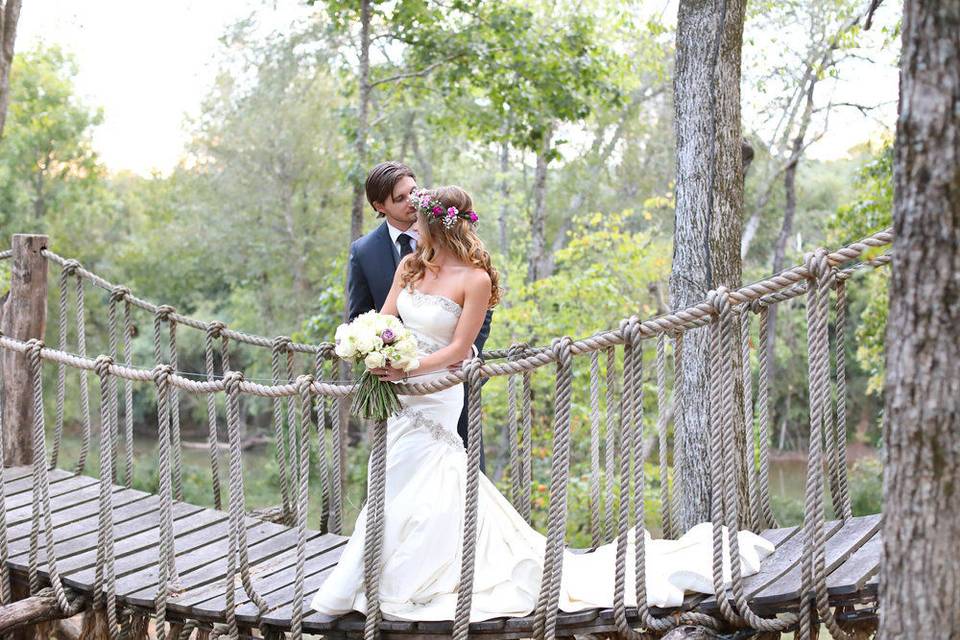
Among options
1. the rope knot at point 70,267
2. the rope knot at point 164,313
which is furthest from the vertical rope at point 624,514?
the rope knot at point 70,267

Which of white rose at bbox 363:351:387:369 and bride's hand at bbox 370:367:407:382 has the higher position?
white rose at bbox 363:351:387:369

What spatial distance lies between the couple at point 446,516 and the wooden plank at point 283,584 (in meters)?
0.38

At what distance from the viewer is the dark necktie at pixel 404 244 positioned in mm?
4152

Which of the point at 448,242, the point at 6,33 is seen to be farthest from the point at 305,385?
the point at 6,33

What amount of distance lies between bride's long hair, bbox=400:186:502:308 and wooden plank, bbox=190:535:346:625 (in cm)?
121

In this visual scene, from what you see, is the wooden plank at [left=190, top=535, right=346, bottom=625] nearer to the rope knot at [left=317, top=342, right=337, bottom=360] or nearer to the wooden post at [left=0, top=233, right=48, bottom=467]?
the rope knot at [left=317, top=342, right=337, bottom=360]

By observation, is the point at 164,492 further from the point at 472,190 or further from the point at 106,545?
the point at 472,190

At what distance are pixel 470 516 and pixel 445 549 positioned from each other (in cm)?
22

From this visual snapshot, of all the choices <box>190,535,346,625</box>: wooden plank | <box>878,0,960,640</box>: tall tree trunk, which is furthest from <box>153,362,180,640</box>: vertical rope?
<box>878,0,960,640</box>: tall tree trunk

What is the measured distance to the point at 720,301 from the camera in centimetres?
277

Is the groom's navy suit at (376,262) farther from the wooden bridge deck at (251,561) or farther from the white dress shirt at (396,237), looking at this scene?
the wooden bridge deck at (251,561)

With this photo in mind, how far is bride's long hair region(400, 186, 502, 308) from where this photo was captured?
332cm

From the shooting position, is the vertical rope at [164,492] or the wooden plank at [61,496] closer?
the vertical rope at [164,492]

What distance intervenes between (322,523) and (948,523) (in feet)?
10.0
